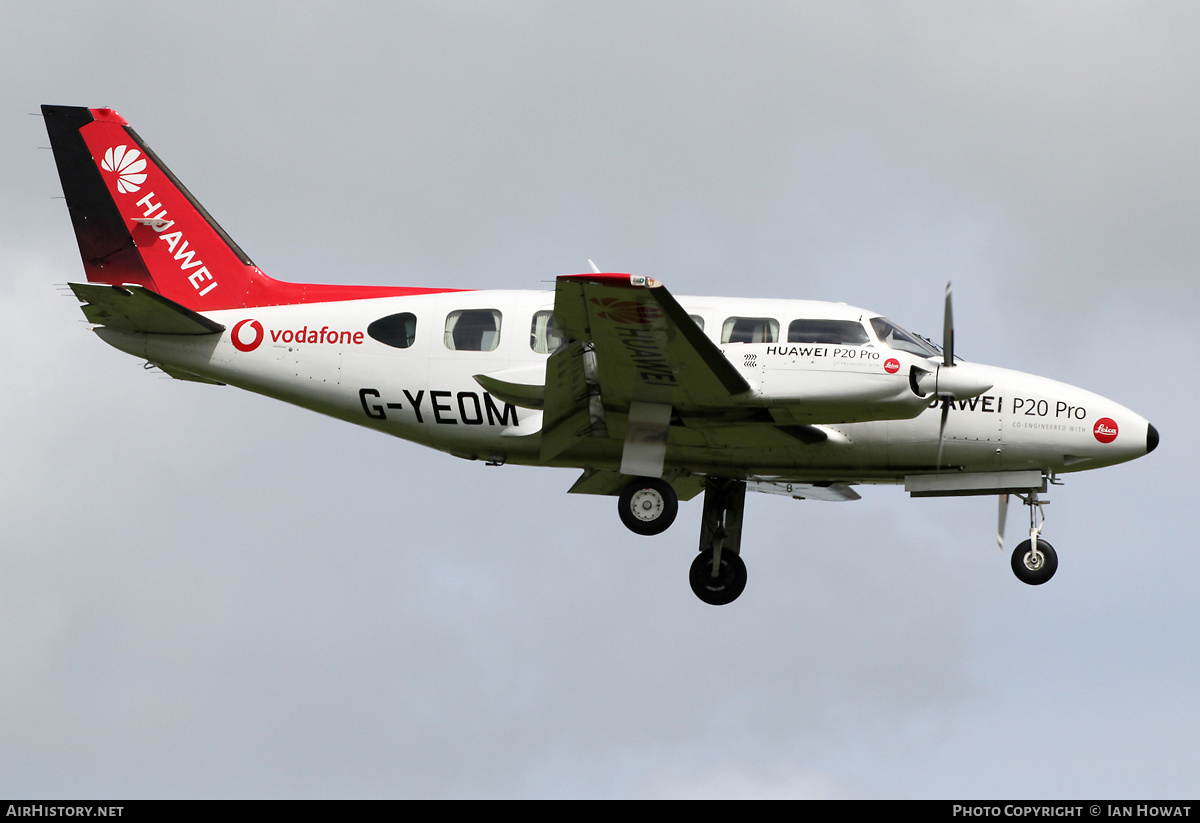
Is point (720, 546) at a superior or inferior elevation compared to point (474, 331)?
inferior

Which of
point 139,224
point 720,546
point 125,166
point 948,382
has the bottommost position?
point 720,546

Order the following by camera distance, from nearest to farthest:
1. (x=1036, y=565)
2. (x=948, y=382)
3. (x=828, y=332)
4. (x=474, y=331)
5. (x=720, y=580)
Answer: (x=948, y=382) < (x=828, y=332) < (x=1036, y=565) < (x=474, y=331) < (x=720, y=580)

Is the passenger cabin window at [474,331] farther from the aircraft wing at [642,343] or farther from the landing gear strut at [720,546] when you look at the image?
the landing gear strut at [720,546]

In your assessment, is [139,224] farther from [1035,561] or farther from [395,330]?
[1035,561]

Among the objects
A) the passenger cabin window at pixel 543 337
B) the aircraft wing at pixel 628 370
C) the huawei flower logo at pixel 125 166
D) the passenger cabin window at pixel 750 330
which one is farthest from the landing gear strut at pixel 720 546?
the huawei flower logo at pixel 125 166

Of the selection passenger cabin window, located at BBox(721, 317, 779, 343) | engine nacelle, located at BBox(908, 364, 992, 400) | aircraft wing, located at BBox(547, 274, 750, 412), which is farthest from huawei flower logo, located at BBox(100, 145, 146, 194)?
engine nacelle, located at BBox(908, 364, 992, 400)

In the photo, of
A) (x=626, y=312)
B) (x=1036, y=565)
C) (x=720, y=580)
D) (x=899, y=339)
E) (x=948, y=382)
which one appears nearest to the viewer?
(x=626, y=312)

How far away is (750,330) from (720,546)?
13.7ft

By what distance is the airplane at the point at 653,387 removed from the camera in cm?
2114

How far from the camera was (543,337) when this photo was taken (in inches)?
893

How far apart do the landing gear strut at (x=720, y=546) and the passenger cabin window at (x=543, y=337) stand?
12.9ft

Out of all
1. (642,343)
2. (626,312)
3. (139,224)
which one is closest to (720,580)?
(642,343)
